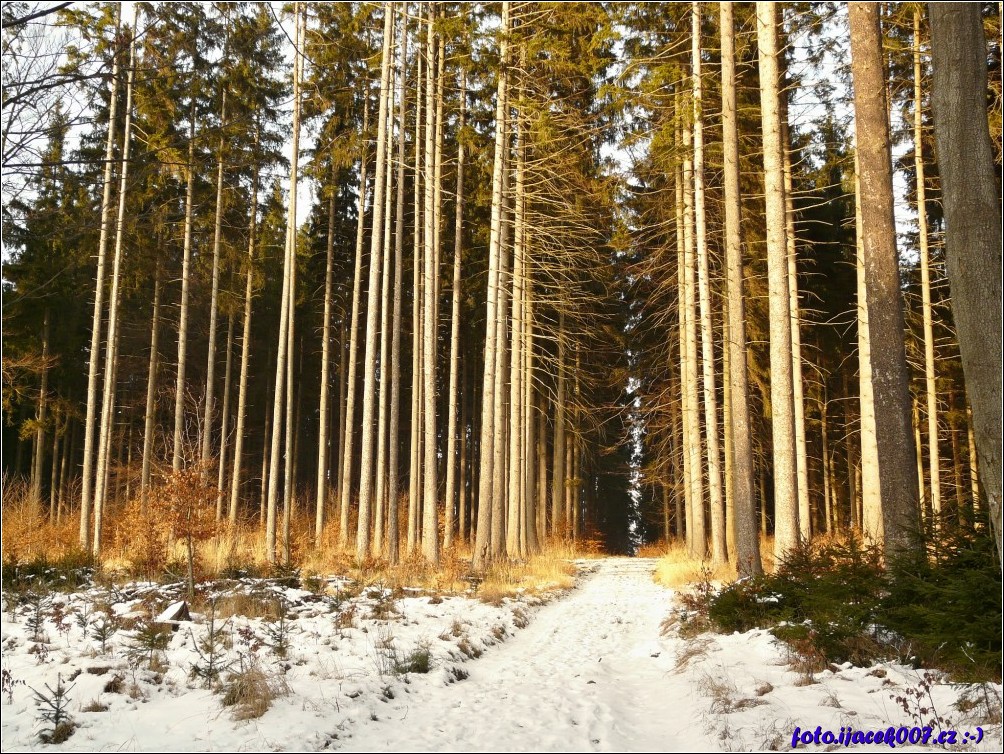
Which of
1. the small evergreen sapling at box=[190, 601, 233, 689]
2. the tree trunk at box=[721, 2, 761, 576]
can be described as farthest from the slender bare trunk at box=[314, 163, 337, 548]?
the small evergreen sapling at box=[190, 601, 233, 689]

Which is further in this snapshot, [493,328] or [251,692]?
[493,328]

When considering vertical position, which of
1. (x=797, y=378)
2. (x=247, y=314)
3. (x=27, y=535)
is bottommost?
(x=27, y=535)

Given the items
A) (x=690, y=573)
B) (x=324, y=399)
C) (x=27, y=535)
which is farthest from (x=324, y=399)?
(x=690, y=573)

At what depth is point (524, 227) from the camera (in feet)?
54.5

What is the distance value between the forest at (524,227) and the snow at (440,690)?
1.81m

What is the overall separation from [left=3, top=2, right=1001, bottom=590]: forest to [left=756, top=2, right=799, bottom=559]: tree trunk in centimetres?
5

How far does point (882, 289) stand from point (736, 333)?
12.7ft

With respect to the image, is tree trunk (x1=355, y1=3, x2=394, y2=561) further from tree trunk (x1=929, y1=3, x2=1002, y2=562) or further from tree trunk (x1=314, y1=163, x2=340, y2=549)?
tree trunk (x1=929, y1=3, x2=1002, y2=562)

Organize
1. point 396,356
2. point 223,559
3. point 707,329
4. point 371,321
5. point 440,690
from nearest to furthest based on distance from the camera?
point 440,690 → point 223,559 → point 707,329 → point 396,356 → point 371,321

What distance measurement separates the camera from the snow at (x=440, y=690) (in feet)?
14.7

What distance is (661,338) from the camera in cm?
2780

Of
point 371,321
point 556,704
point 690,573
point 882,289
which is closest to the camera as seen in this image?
point 556,704

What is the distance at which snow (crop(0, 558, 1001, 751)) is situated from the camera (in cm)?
447

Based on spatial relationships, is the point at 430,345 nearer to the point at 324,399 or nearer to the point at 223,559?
the point at 324,399
